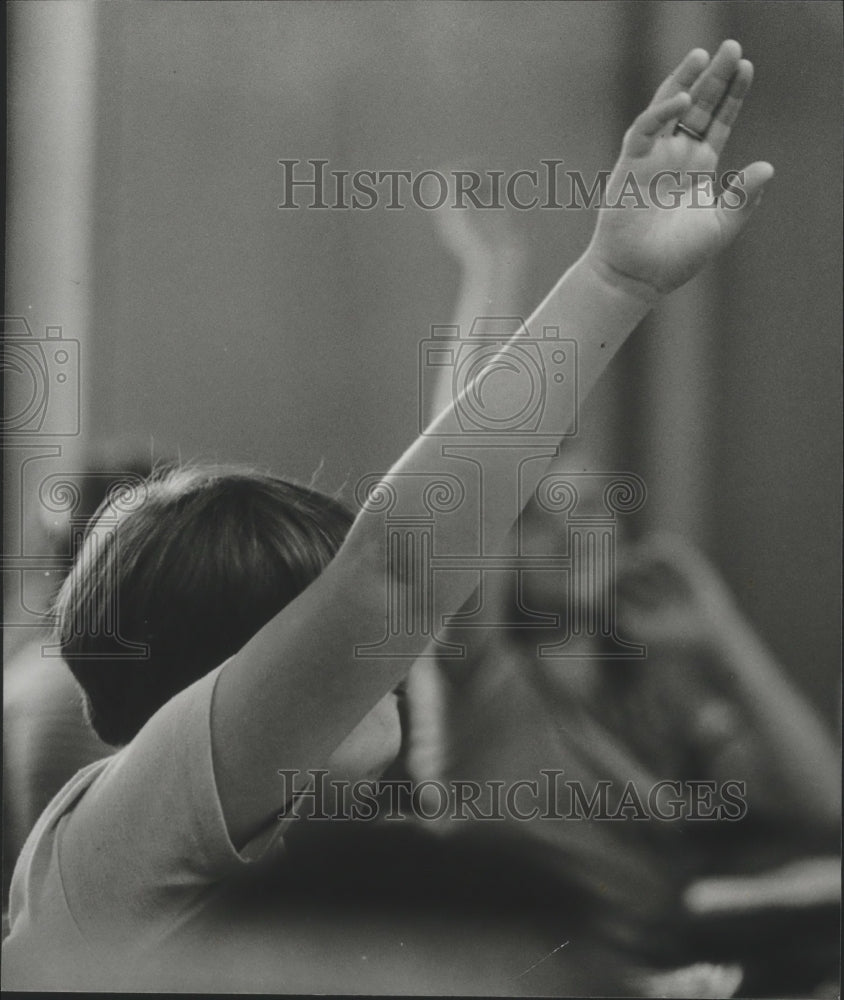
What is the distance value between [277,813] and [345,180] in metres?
1.03

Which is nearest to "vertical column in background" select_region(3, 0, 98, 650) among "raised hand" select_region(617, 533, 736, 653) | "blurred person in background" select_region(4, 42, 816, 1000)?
"blurred person in background" select_region(4, 42, 816, 1000)

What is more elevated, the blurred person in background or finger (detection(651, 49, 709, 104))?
finger (detection(651, 49, 709, 104))

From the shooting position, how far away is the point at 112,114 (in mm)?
2143

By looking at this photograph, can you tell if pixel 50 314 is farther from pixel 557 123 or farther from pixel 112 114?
pixel 557 123

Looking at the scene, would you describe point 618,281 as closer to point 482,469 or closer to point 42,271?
point 482,469

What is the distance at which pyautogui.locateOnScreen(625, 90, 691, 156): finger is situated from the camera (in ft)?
6.77

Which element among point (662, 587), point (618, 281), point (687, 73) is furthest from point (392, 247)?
point (662, 587)

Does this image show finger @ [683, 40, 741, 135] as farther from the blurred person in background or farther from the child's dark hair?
the child's dark hair

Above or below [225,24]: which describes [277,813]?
below

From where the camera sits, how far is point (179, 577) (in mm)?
2115

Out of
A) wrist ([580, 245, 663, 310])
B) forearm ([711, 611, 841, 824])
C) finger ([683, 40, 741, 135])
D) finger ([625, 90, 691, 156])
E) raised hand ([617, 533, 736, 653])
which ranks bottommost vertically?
forearm ([711, 611, 841, 824])

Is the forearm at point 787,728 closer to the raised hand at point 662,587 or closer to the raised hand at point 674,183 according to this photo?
the raised hand at point 662,587

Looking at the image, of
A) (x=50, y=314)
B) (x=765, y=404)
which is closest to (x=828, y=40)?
(x=765, y=404)

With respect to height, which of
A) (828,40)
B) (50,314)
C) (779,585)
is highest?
(828,40)
